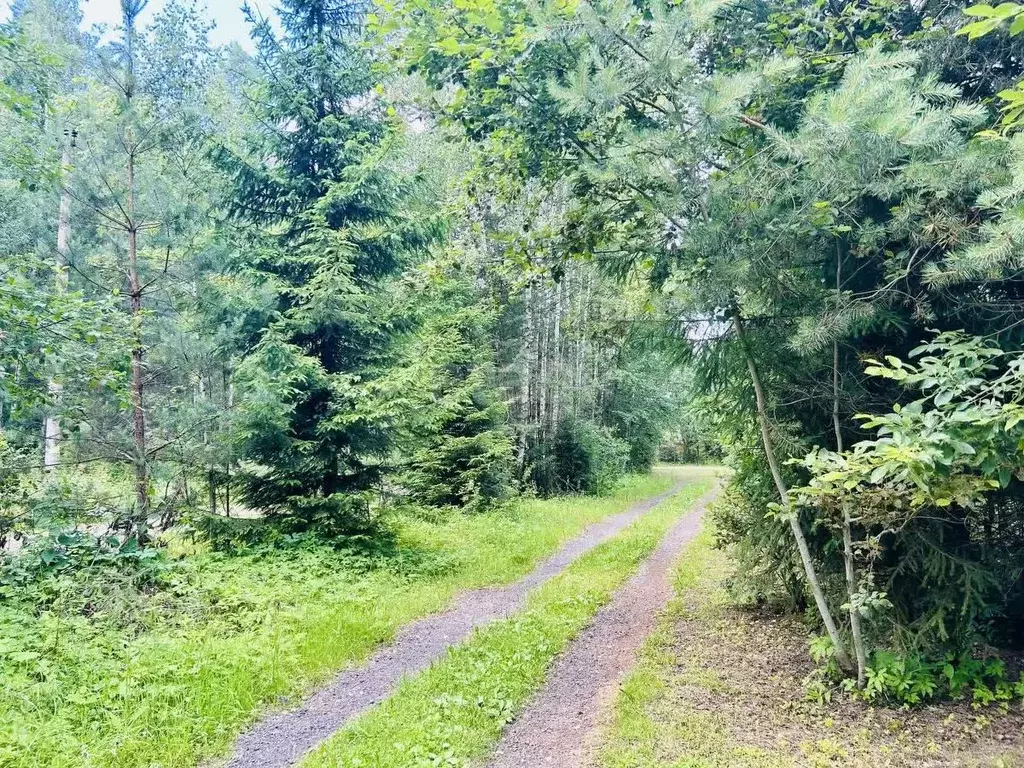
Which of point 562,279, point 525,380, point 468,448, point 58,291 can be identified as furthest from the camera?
point 525,380

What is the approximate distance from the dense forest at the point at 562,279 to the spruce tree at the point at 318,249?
0.17 ft

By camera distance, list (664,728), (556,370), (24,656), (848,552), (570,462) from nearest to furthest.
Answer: (664,728) < (848,552) < (24,656) < (556,370) < (570,462)

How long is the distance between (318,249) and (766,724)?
26.0 ft

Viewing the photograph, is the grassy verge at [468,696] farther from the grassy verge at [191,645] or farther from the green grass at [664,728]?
the grassy verge at [191,645]

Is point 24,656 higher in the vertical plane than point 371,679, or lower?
higher

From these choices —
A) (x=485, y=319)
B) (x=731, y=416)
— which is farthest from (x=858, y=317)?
(x=485, y=319)

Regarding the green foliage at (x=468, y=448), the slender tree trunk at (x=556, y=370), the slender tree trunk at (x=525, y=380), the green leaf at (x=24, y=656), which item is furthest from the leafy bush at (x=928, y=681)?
the slender tree trunk at (x=556, y=370)

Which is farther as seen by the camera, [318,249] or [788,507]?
[318,249]

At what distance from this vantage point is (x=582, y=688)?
4.71 meters

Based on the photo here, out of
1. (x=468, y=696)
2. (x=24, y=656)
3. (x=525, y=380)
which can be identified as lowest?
(x=468, y=696)

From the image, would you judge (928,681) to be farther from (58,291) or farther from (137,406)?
(58,291)

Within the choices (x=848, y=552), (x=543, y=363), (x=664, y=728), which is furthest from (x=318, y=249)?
(x=543, y=363)

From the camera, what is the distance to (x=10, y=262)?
224 inches

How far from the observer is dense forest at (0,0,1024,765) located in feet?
12.1
